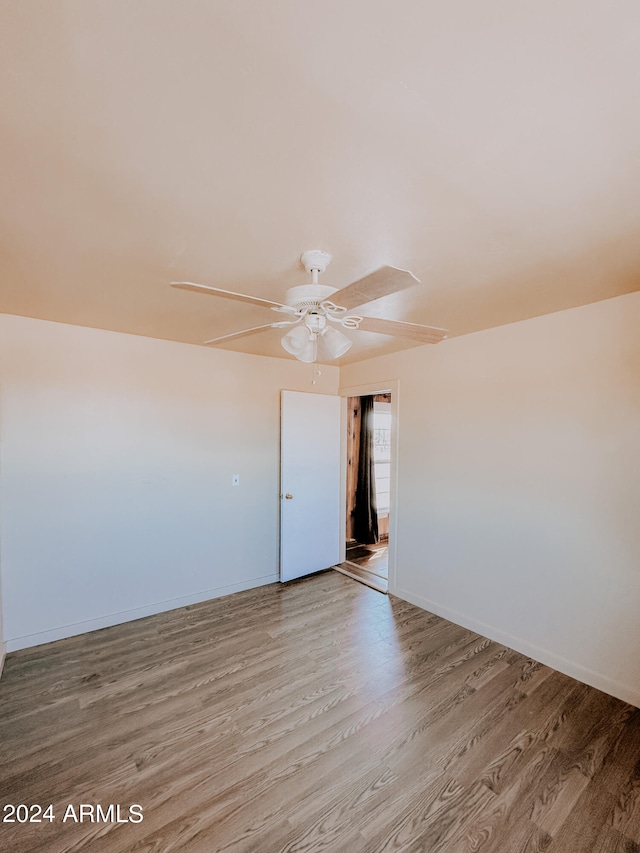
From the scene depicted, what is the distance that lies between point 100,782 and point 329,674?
1302 mm

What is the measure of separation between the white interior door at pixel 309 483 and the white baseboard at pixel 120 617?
1.61 feet

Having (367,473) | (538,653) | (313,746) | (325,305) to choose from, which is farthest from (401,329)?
(367,473)

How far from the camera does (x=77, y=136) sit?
105 cm

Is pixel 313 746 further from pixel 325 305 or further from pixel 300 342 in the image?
pixel 325 305

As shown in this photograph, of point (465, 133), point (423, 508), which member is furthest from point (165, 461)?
point (465, 133)

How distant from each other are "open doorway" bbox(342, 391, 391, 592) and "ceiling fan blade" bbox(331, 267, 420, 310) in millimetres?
3702

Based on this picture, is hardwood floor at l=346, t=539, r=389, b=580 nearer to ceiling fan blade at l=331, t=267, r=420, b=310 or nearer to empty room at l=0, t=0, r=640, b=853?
empty room at l=0, t=0, r=640, b=853

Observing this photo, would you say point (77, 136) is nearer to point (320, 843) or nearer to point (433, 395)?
point (320, 843)

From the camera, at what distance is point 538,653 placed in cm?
255

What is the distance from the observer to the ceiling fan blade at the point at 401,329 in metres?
1.80

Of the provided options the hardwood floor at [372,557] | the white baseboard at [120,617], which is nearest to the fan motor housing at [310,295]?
the white baseboard at [120,617]

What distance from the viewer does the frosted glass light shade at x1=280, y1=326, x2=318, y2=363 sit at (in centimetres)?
181

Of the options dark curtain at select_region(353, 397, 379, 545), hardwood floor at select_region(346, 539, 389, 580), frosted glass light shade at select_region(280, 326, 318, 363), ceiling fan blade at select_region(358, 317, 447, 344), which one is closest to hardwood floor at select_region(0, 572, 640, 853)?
hardwood floor at select_region(346, 539, 389, 580)

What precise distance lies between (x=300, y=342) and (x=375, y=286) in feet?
2.03
